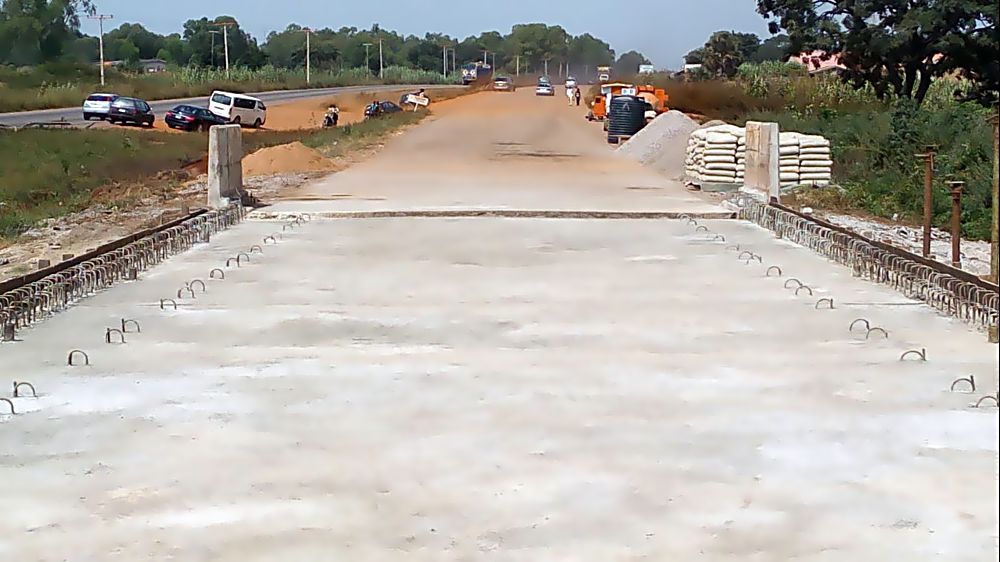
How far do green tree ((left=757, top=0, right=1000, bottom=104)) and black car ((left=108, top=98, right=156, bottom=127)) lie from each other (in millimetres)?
27349

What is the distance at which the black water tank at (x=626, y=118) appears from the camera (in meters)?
43.5

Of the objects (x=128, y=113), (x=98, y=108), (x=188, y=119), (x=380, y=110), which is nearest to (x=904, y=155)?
(x=188, y=119)

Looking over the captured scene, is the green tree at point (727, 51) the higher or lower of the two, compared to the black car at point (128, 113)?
higher

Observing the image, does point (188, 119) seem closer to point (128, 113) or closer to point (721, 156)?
point (128, 113)

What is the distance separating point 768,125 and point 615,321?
1041cm

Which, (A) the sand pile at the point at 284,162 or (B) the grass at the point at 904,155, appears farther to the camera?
(A) the sand pile at the point at 284,162

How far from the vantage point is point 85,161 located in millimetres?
32062

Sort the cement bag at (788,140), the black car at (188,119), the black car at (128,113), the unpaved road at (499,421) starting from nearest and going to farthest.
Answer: the unpaved road at (499,421) < the cement bag at (788,140) < the black car at (188,119) < the black car at (128,113)

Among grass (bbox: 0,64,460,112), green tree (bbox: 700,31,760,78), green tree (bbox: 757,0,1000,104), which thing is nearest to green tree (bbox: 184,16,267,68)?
grass (bbox: 0,64,460,112)

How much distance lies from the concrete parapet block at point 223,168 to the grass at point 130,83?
4841 centimetres

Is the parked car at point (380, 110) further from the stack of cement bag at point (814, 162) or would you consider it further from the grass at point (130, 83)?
the stack of cement bag at point (814, 162)

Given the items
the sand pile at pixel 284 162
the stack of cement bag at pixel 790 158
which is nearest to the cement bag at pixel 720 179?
the stack of cement bag at pixel 790 158

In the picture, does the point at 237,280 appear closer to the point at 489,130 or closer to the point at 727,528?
the point at 727,528

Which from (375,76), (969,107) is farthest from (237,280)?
(375,76)
